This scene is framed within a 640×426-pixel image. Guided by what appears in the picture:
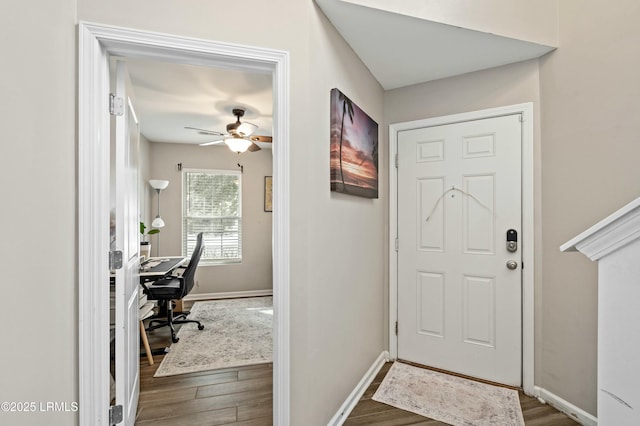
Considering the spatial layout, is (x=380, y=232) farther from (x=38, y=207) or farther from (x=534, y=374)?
(x=38, y=207)

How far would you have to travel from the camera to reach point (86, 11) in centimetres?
133

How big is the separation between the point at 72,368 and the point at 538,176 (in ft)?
9.39

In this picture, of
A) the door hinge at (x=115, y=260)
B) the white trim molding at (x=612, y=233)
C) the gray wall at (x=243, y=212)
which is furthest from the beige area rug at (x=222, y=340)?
the white trim molding at (x=612, y=233)

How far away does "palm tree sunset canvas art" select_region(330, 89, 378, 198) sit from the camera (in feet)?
6.27

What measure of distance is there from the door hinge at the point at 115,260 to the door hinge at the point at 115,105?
642 mm

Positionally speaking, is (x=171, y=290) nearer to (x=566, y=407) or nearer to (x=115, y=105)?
(x=115, y=105)

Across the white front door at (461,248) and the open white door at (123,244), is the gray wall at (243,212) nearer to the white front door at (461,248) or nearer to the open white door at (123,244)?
the white front door at (461,248)

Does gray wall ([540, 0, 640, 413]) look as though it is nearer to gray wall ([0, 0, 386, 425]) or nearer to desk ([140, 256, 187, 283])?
gray wall ([0, 0, 386, 425])

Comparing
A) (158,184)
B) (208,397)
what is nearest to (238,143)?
(158,184)

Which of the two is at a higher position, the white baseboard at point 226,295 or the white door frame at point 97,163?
the white door frame at point 97,163

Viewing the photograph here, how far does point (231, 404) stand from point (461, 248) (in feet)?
6.72

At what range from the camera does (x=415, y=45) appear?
2102 millimetres

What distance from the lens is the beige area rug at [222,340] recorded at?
2.79 metres

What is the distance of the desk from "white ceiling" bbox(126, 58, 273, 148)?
1.70 metres
